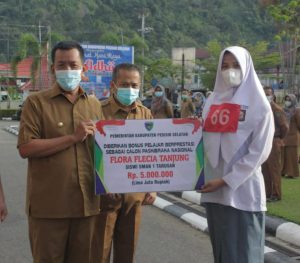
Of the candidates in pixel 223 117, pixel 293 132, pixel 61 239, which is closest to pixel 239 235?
pixel 223 117

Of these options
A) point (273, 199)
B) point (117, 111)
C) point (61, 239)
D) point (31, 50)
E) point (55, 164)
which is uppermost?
point (31, 50)

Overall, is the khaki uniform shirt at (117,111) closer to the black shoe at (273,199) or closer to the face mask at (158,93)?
the black shoe at (273,199)

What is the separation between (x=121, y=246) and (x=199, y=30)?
84.1 meters

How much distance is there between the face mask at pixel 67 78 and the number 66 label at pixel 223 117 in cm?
84

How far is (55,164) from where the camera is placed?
3.21 meters

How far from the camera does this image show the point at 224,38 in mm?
76812

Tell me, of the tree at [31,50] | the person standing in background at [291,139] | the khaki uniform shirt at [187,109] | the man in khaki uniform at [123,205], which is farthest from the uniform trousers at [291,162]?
the tree at [31,50]

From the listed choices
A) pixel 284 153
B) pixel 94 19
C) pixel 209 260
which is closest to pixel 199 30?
pixel 94 19

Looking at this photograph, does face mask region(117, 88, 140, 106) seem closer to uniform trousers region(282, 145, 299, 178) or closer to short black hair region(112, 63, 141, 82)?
short black hair region(112, 63, 141, 82)

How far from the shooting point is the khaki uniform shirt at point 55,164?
10.5 feet

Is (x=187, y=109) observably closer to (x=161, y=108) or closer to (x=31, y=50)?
(x=161, y=108)

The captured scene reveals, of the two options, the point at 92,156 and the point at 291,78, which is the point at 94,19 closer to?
the point at 291,78

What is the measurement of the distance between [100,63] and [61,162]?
1363cm

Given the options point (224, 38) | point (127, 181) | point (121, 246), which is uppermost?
point (224, 38)
